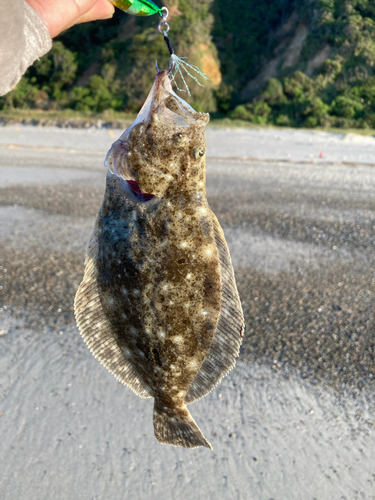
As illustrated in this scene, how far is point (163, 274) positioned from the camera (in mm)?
1666

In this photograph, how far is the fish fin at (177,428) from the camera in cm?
197

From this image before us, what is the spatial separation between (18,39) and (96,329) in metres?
1.34

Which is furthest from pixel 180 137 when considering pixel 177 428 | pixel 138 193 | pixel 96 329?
pixel 177 428

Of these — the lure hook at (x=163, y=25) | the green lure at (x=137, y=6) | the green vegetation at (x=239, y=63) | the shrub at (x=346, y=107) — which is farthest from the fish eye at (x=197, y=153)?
the shrub at (x=346, y=107)

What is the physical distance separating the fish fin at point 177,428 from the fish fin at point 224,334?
0.16m

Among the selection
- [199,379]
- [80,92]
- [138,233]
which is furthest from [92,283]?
[80,92]

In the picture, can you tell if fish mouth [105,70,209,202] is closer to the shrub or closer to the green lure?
the green lure

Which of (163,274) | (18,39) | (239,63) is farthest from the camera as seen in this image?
(239,63)

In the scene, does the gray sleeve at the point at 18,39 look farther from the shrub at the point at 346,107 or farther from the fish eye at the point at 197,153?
the shrub at the point at 346,107

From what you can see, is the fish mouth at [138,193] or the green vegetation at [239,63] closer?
the fish mouth at [138,193]

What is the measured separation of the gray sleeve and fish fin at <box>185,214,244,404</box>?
1067 millimetres

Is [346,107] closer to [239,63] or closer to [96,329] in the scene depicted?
[239,63]

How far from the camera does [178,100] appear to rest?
163 cm

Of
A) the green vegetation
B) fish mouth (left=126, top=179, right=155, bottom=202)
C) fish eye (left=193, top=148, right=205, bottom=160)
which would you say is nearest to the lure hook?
fish eye (left=193, top=148, right=205, bottom=160)
